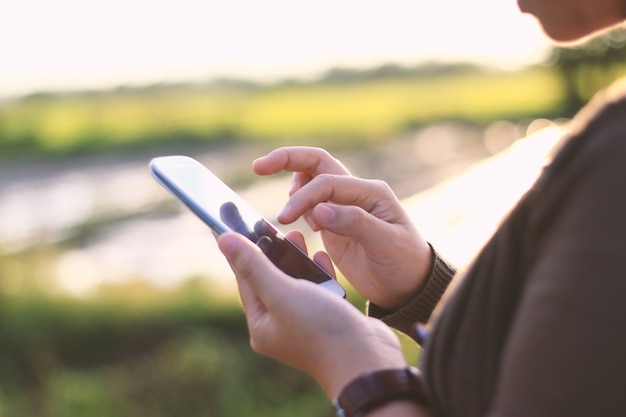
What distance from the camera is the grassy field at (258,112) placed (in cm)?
1656

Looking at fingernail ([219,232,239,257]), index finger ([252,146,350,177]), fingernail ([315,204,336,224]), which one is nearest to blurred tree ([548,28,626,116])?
index finger ([252,146,350,177])

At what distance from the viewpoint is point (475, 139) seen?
15398 mm

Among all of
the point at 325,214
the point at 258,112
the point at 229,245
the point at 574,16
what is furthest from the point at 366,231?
the point at 258,112

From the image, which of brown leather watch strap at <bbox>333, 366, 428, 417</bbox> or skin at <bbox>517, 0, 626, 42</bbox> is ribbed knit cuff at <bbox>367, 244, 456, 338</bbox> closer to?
brown leather watch strap at <bbox>333, 366, 428, 417</bbox>

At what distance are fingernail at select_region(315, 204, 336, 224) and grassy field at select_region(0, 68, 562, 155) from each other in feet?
43.2

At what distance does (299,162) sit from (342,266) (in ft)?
0.75

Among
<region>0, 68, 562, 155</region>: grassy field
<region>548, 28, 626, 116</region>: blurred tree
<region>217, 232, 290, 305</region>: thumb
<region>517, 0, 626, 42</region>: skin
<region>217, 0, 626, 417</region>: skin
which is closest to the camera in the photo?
<region>517, 0, 626, 42</region>: skin

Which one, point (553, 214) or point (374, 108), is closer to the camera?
point (553, 214)

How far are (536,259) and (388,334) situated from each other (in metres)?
0.33

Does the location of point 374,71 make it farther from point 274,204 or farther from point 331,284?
point 331,284

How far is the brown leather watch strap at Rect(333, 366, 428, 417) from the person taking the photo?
110cm

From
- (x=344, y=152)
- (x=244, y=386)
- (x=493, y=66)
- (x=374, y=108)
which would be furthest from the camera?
(x=493, y=66)

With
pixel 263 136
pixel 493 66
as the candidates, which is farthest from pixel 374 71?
pixel 263 136

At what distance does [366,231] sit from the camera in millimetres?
1606
